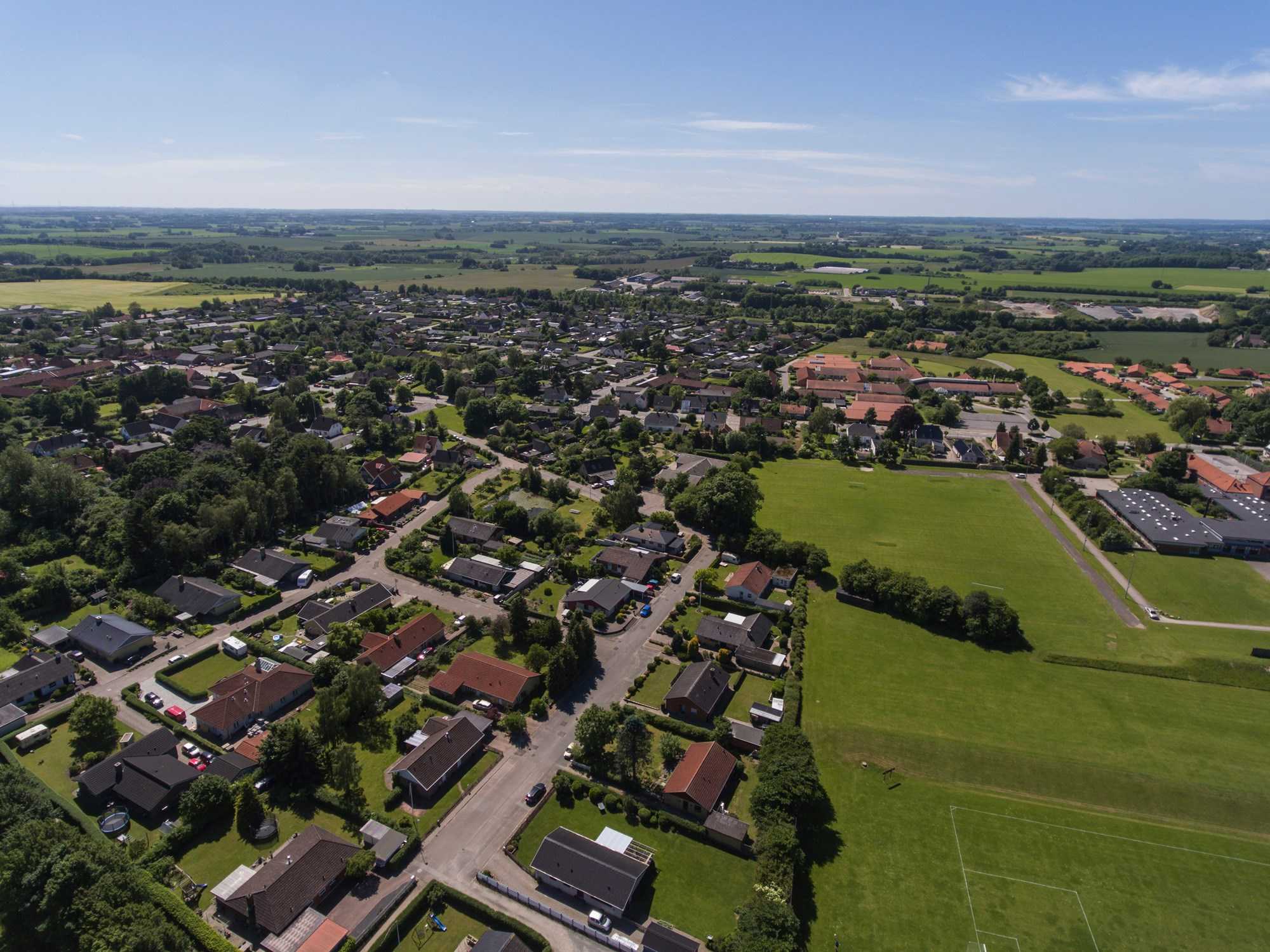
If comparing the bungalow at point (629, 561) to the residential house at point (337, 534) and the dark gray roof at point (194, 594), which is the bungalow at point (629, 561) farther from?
the dark gray roof at point (194, 594)

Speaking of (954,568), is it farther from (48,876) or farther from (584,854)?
(48,876)

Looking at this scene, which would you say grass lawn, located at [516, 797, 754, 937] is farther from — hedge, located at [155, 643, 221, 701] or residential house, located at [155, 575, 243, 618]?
residential house, located at [155, 575, 243, 618]

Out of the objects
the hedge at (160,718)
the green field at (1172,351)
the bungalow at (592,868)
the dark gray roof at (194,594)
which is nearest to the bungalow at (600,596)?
the bungalow at (592,868)

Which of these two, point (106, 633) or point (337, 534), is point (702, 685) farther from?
point (106, 633)

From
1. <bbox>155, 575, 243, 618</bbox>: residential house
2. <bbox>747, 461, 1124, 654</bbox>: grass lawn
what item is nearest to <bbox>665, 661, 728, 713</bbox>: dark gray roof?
<bbox>747, 461, 1124, 654</bbox>: grass lawn

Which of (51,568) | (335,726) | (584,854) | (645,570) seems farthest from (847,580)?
(51,568)

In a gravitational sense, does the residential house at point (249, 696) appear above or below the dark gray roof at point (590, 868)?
above

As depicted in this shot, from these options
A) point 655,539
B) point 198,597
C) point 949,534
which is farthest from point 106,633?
point 949,534
